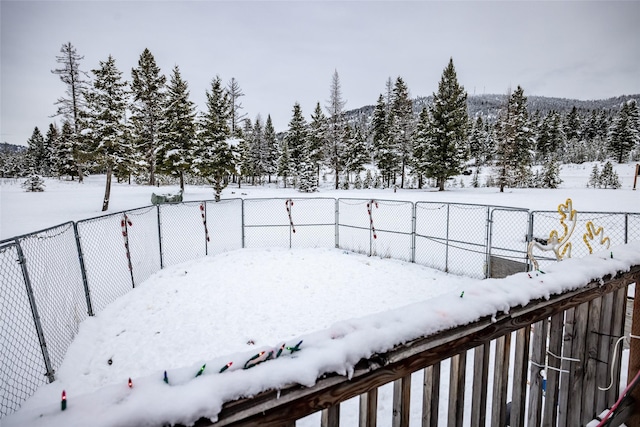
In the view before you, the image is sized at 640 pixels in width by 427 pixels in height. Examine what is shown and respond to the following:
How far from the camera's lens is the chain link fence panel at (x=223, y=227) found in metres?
12.2

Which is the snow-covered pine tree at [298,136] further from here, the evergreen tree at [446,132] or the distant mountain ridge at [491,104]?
the distant mountain ridge at [491,104]

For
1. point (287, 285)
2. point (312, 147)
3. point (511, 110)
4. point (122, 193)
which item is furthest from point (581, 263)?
point (312, 147)

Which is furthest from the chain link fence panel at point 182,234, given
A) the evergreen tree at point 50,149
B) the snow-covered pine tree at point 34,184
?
the evergreen tree at point 50,149

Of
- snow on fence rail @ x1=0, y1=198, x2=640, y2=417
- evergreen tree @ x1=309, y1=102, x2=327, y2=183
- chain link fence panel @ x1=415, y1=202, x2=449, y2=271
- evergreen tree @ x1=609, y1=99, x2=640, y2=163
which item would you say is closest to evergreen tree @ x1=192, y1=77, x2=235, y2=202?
snow on fence rail @ x1=0, y1=198, x2=640, y2=417

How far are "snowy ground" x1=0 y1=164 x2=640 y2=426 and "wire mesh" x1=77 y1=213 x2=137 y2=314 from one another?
55 centimetres

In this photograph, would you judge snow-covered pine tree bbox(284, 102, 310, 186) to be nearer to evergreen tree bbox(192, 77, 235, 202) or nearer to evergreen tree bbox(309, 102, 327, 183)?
evergreen tree bbox(309, 102, 327, 183)

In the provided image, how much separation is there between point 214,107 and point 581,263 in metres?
28.6

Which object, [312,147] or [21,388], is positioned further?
[312,147]

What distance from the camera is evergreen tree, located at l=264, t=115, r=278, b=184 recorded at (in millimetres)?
53781

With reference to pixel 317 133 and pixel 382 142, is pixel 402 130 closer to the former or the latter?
pixel 382 142

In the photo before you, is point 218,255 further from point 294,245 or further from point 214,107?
point 214,107

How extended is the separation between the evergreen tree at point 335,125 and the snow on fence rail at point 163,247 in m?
15.9

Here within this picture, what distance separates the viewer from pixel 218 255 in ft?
35.1

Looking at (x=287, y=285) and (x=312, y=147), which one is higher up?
(x=312, y=147)
